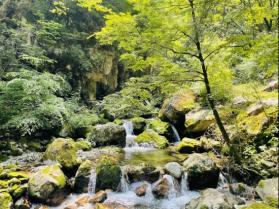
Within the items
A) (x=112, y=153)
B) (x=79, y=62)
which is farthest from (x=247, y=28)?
(x=79, y=62)

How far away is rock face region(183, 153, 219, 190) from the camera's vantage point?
8039 mm

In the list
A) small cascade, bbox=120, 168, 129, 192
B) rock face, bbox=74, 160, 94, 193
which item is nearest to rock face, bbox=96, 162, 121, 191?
small cascade, bbox=120, 168, 129, 192

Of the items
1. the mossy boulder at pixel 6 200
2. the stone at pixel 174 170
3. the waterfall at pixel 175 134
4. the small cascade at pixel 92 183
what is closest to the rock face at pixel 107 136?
the waterfall at pixel 175 134

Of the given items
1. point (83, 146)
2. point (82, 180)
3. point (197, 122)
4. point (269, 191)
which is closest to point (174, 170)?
point (82, 180)

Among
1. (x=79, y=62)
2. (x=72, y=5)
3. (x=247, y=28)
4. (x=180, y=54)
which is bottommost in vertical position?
(x=180, y=54)

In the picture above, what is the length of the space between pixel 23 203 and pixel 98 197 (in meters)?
1.83

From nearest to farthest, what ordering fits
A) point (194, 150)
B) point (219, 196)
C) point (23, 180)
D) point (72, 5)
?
point (219, 196), point (23, 180), point (194, 150), point (72, 5)

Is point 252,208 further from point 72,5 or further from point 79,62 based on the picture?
point 72,5

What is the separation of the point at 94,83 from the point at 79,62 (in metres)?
2.17

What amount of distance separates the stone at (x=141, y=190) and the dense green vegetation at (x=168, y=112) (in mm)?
39

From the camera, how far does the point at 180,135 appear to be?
46.0 ft

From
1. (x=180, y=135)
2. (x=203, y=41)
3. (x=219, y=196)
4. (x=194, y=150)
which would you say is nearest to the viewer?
(x=219, y=196)

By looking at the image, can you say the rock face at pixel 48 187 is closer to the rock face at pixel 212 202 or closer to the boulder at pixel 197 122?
the rock face at pixel 212 202

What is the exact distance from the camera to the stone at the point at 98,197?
7357mm
